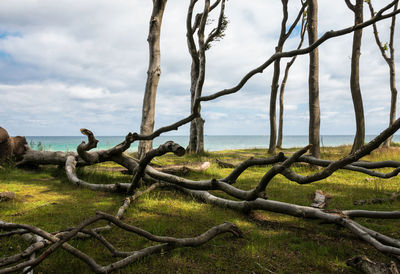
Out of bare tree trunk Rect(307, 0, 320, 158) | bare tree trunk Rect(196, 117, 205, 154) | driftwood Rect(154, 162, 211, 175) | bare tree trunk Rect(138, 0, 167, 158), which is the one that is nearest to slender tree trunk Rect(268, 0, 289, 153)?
bare tree trunk Rect(196, 117, 205, 154)

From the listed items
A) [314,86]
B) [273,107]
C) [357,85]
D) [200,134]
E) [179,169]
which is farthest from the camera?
[273,107]

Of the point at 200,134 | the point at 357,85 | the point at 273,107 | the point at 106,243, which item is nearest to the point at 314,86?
the point at 357,85

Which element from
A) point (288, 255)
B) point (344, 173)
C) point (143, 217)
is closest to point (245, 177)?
point (344, 173)

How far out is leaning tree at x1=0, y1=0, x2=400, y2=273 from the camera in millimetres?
2449

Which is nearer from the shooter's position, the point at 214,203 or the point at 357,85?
the point at 214,203

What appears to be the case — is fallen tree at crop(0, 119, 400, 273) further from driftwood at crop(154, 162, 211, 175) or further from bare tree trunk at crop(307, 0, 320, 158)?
Result: bare tree trunk at crop(307, 0, 320, 158)

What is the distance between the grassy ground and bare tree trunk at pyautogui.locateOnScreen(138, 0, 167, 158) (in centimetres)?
297

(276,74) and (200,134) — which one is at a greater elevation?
(276,74)

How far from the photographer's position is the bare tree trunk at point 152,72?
945 centimetres

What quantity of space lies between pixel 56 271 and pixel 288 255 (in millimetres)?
2564

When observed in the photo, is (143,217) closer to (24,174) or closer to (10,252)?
(10,252)

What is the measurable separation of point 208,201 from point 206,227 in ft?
4.20

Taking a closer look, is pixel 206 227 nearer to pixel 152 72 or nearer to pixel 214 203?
pixel 214 203

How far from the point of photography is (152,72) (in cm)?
952
